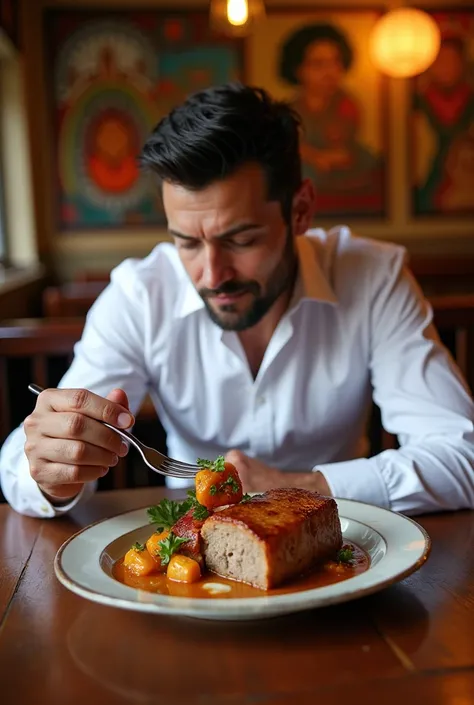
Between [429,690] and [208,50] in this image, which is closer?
[429,690]

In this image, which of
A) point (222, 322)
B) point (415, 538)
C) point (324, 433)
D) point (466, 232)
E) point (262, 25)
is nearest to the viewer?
point (415, 538)

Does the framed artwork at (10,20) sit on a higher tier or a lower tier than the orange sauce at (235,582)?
higher

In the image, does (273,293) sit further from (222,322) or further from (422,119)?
(422,119)

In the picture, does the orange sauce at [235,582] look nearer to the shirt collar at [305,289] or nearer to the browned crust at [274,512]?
the browned crust at [274,512]

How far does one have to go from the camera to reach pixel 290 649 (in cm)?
82

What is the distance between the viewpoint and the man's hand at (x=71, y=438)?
3.79 feet

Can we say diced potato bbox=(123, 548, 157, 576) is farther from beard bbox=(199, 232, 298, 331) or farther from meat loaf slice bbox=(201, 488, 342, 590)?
beard bbox=(199, 232, 298, 331)

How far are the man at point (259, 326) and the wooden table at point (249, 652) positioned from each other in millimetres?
470

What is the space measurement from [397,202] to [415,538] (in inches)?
206

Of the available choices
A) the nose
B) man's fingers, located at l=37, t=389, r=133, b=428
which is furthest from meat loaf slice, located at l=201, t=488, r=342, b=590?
the nose

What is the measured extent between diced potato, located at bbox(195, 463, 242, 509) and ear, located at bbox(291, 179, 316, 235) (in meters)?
0.91

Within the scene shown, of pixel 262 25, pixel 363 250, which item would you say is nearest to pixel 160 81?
pixel 262 25

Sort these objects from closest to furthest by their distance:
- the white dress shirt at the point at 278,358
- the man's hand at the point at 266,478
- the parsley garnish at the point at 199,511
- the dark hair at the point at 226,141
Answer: the parsley garnish at the point at 199,511 → the man's hand at the point at 266,478 → the dark hair at the point at 226,141 → the white dress shirt at the point at 278,358

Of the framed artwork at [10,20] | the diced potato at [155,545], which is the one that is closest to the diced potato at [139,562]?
the diced potato at [155,545]
